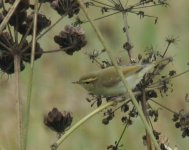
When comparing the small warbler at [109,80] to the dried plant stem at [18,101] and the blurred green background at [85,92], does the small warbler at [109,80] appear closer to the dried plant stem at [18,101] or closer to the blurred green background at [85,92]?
the dried plant stem at [18,101]

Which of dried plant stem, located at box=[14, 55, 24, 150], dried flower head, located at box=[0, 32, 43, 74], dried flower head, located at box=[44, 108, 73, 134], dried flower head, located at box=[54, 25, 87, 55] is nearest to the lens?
dried plant stem, located at box=[14, 55, 24, 150]

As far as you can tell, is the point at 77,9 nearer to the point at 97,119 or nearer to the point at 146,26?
the point at 97,119

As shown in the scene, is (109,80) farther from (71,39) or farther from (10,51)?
(10,51)

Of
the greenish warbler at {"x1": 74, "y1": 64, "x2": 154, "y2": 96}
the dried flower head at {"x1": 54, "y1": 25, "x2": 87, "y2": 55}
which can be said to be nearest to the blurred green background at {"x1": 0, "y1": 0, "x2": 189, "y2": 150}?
the greenish warbler at {"x1": 74, "y1": 64, "x2": 154, "y2": 96}

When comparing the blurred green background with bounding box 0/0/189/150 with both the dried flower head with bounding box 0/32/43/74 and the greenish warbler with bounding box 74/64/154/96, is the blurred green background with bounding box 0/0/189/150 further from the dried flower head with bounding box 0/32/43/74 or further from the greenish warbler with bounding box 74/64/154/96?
the dried flower head with bounding box 0/32/43/74

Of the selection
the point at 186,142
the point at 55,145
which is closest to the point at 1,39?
the point at 55,145

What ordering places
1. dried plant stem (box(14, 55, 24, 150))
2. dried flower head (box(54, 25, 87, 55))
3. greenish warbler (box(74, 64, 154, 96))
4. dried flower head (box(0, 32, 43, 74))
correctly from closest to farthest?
dried plant stem (box(14, 55, 24, 150)) < dried flower head (box(0, 32, 43, 74)) < dried flower head (box(54, 25, 87, 55)) < greenish warbler (box(74, 64, 154, 96))

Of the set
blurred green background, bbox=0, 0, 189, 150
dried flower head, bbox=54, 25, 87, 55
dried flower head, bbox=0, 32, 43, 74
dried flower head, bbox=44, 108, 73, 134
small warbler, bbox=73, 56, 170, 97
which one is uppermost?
blurred green background, bbox=0, 0, 189, 150
